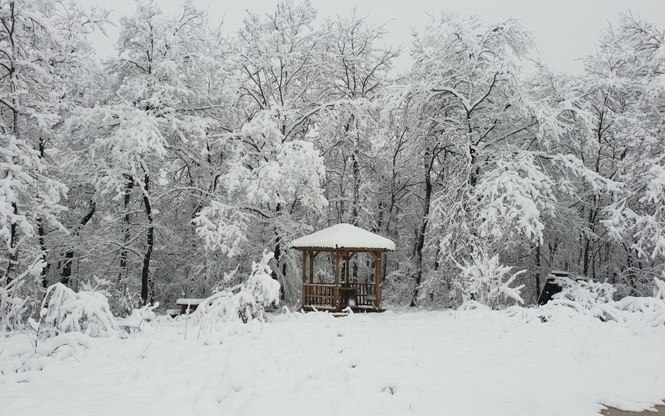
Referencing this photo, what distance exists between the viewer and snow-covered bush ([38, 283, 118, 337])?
633 cm

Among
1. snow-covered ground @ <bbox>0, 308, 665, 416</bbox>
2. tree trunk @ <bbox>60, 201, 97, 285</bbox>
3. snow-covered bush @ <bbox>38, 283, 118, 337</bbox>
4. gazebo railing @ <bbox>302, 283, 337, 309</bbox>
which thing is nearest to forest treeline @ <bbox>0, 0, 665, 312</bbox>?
tree trunk @ <bbox>60, 201, 97, 285</bbox>

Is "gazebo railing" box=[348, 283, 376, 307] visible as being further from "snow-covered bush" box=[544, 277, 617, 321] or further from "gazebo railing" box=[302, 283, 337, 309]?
"snow-covered bush" box=[544, 277, 617, 321]

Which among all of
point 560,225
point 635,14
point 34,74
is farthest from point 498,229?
point 34,74

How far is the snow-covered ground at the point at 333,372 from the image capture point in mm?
3934

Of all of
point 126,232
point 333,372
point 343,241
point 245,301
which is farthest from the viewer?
point 126,232

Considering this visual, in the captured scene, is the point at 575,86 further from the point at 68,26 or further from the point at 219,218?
the point at 68,26

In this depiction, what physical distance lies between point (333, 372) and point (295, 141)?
10.1 metres

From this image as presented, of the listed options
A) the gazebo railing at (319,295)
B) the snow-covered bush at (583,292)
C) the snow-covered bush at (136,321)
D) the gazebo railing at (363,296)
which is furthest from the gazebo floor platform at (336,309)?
the snow-covered bush at (136,321)

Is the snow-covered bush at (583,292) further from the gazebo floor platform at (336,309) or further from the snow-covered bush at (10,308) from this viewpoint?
the snow-covered bush at (10,308)

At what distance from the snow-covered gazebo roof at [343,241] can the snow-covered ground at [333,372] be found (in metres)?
5.28

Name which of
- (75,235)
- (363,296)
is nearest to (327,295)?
(363,296)

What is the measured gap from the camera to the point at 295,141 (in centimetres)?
1407

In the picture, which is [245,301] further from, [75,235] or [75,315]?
[75,235]

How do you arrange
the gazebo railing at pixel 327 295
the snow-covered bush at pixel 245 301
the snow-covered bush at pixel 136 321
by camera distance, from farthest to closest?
the gazebo railing at pixel 327 295 < the snow-covered bush at pixel 245 301 < the snow-covered bush at pixel 136 321
